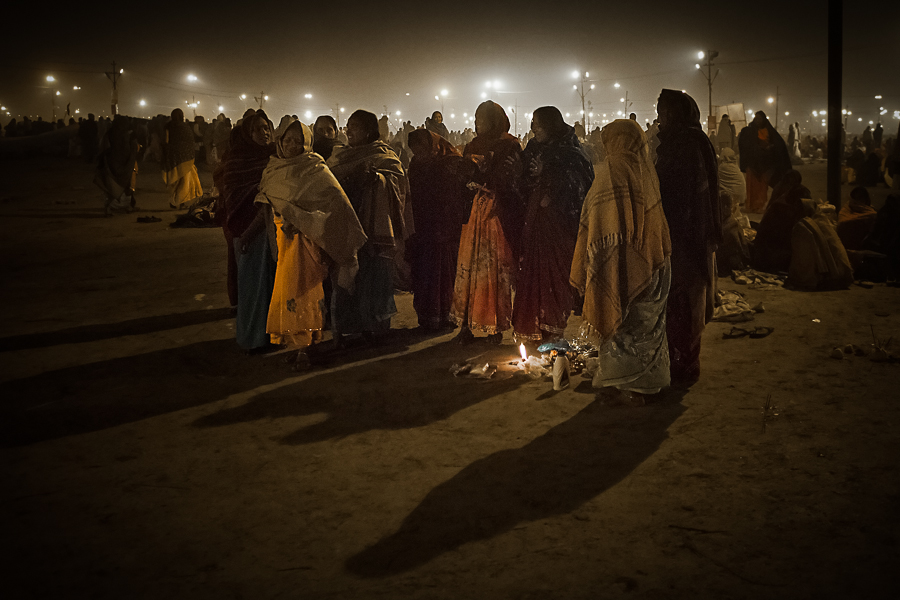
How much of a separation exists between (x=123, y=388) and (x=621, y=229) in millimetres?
3772

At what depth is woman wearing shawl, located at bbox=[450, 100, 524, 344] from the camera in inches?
236

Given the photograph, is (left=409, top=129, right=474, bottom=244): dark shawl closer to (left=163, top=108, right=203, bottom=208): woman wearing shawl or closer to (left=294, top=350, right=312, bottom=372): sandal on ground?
(left=294, top=350, right=312, bottom=372): sandal on ground

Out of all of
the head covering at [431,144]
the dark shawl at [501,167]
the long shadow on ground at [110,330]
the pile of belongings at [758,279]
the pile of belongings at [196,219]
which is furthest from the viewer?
the pile of belongings at [196,219]

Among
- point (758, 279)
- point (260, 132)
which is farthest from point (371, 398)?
point (758, 279)

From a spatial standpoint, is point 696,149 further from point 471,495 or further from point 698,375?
point 471,495

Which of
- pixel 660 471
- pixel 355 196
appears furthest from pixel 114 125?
pixel 660 471

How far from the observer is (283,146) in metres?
5.42

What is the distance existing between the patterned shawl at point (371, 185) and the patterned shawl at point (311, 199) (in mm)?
376

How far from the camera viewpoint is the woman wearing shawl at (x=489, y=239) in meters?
6.00

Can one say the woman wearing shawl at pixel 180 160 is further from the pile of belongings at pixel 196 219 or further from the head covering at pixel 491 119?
the head covering at pixel 491 119

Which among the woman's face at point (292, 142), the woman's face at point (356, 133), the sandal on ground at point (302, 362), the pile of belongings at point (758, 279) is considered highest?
the woman's face at point (356, 133)

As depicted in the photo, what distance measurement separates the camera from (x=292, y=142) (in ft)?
17.7

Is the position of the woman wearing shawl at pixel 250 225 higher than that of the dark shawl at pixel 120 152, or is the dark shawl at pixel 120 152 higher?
the dark shawl at pixel 120 152

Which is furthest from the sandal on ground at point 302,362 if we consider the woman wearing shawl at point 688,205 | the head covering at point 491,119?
the woman wearing shawl at point 688,205
